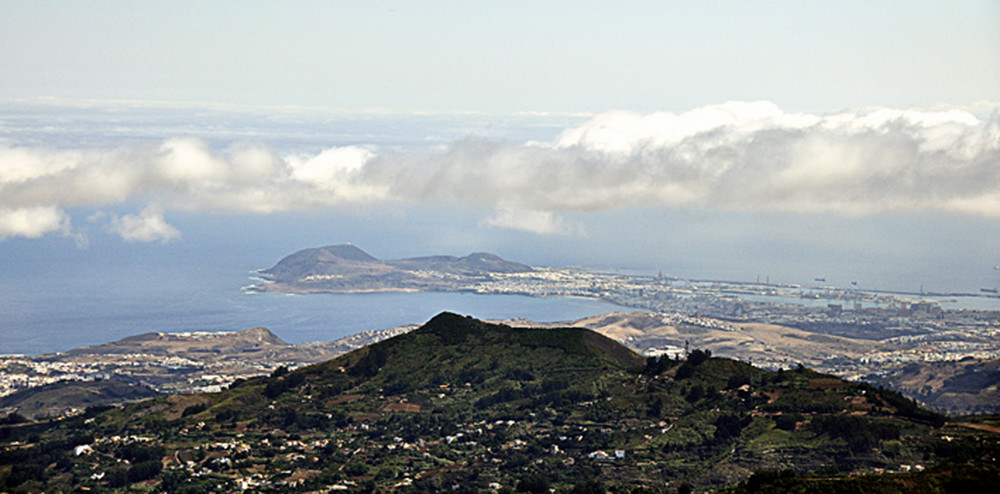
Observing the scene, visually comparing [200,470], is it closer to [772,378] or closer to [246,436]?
[246,436]

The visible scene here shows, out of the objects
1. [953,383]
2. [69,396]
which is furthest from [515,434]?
[953,383]

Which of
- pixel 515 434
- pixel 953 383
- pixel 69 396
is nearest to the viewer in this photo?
pixel 515 434

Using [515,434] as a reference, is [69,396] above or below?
below

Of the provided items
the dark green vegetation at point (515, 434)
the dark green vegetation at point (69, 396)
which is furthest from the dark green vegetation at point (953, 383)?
the dark green vegetation at point (69, 396)

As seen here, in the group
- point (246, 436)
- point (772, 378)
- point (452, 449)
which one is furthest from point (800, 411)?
point (246, 436)

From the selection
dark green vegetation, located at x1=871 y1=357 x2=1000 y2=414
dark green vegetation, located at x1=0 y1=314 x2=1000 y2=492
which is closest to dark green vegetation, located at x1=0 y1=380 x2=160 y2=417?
dark green vegetation, located at x1=0 y1=314 x2=1000 y2=492

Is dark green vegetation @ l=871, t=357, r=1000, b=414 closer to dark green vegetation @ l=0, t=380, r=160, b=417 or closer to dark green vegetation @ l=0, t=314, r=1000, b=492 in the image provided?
dark green vegetation @ l=0, t=314, r=1000, b=492

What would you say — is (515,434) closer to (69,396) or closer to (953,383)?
(69,396)

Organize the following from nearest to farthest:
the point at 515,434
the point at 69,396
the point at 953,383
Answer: the point at 515,434 → the point at 69,396 → the point at 953,383
